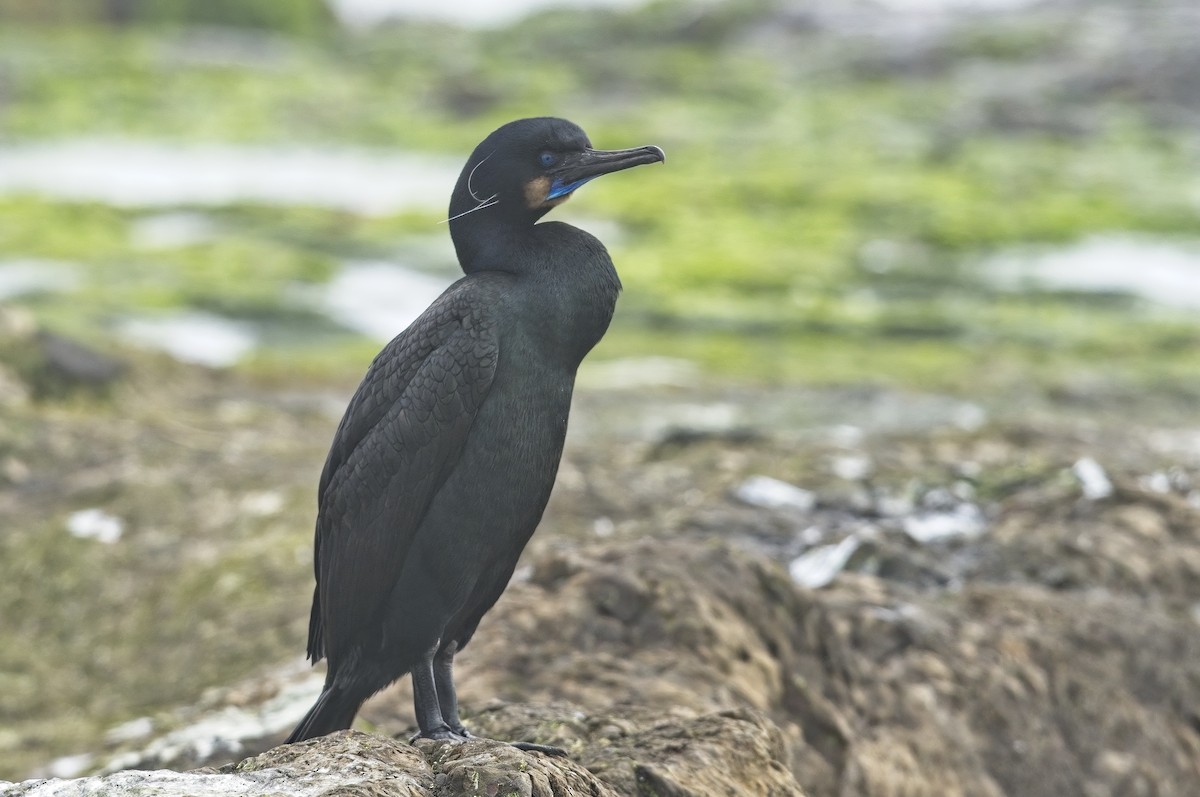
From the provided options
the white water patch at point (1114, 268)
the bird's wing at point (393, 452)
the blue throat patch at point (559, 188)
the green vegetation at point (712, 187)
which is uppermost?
the blue throat patch at point (559, 188)

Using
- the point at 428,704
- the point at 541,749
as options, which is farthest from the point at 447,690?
the point at 541,749

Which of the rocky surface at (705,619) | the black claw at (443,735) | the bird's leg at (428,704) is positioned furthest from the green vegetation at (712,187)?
the black claw at (443,735)

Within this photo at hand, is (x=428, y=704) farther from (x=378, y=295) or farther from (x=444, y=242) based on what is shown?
(x=444, y=242)

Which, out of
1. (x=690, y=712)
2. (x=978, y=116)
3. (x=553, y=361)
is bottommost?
(x=978, y=116)

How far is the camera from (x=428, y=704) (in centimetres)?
546

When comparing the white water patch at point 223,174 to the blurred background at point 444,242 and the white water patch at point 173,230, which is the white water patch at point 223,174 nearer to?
the blurred background at point 444,242

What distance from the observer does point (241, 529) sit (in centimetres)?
1100

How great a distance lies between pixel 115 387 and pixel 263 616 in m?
6.21

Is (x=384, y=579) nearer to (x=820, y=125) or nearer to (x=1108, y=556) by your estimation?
(x=1108, y=556)

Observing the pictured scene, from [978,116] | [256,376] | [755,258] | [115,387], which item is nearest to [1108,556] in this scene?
[115,387]

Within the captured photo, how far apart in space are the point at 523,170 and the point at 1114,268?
3102 centimetres

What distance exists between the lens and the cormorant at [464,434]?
546 cm

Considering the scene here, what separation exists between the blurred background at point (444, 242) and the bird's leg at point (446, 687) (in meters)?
3.51

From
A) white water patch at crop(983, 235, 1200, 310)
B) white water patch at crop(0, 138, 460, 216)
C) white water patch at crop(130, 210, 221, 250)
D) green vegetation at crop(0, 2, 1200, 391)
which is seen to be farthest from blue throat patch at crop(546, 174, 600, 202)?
white water patch at crop(0, 138, 460, 216)
